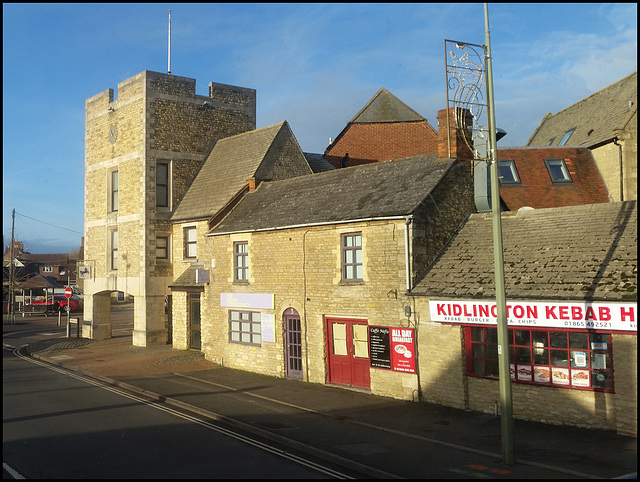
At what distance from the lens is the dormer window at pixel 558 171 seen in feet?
91.5

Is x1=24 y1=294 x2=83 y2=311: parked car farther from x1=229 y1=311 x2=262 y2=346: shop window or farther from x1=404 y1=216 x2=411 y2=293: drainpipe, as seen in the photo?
x1=404 y1=216 x2=411 y2=293: drainpipe

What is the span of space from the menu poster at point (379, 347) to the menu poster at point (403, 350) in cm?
22

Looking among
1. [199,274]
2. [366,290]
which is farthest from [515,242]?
[199,274]

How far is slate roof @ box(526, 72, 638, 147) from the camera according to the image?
1122 inches

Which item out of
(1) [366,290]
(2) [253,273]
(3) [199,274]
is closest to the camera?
(1) [366,290]

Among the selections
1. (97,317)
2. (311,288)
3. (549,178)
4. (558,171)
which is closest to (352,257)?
(311,288)

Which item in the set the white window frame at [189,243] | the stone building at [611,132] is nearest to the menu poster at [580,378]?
the stone building at [611,132]

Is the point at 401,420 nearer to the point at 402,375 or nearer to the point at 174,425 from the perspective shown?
the point at 402,375

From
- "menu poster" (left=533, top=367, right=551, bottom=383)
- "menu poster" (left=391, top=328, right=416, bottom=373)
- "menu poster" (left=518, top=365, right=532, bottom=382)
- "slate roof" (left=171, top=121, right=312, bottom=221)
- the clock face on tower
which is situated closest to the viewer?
"menu poster" (left=533, top=367, right=551, bottom=383)

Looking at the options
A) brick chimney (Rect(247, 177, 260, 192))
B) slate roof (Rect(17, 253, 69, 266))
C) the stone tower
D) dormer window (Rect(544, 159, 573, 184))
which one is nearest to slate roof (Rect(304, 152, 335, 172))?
the stone tower

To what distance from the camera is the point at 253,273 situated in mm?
21797

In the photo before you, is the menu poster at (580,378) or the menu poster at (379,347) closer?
the menu poster at (580,378)

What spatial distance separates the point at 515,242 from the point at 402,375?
15.7 feet

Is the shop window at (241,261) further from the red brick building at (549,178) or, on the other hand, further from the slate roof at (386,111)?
the slate roof at (386,111)
